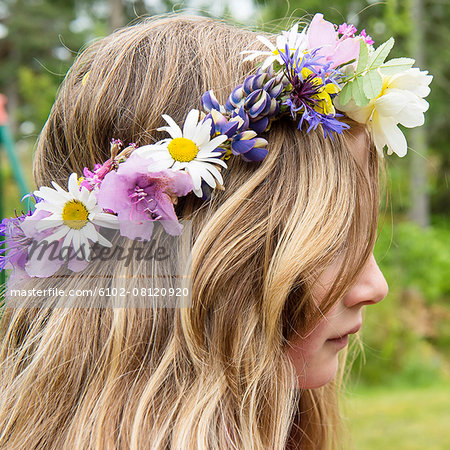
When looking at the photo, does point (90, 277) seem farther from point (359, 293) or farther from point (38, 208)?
point (359, 293)

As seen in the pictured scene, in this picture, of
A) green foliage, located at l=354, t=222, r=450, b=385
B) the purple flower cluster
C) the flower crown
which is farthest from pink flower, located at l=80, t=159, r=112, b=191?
green foliage, located at l=354, t=222, r=450, b=385

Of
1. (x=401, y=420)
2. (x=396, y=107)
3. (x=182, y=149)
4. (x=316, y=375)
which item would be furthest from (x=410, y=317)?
(x=182, y=149)

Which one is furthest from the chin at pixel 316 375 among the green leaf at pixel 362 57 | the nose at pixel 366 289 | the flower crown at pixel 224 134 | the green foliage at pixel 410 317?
the green foliage at pixel 410 317

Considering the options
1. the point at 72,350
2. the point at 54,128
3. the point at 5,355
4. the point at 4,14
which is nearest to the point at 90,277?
the point at 72,350

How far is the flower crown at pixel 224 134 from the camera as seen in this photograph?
1.22 m

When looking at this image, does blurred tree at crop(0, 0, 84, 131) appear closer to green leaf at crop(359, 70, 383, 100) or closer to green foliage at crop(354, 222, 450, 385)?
green foliage at crop(354, 222, 450, 385)

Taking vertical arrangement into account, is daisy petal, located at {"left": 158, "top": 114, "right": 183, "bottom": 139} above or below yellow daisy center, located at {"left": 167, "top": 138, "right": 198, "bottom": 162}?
above

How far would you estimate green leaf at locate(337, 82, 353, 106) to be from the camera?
1.33 m

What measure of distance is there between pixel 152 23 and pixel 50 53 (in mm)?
20969

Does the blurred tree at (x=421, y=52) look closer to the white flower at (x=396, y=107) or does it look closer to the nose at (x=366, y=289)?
the white flower at (x=396, y=107)

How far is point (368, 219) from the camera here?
1.35 meters

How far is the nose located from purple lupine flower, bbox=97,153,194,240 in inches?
18.5

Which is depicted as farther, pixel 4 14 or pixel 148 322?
pixel 4 14

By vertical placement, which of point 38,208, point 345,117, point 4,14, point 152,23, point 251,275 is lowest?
point 4,14
